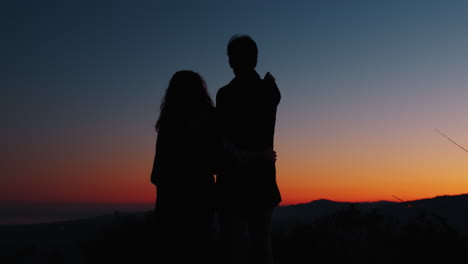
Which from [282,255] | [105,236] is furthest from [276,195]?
[105,236]

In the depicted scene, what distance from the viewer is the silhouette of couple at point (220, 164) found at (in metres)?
3.19

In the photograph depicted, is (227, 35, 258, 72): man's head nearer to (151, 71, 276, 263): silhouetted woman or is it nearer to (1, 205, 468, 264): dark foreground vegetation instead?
(151, 71, 276, 263): silhouetted woman

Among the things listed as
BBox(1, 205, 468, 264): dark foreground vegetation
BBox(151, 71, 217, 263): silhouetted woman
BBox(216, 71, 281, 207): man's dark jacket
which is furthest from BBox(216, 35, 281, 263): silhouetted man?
BBox(1, 205, 468, 264): dark foreground vegetation

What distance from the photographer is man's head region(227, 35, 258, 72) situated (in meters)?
3.33

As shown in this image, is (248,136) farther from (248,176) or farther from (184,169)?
(184,169)

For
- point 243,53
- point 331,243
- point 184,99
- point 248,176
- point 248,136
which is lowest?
point 331,243

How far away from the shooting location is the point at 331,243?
7.28 m

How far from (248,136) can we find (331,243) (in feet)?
15.0

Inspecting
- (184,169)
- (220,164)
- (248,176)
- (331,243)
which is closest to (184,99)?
(184,169)

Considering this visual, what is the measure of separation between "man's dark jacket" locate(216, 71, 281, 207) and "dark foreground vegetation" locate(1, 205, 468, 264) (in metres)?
3.83

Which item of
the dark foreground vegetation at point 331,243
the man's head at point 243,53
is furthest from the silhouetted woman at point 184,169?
the dark foreground vegetation at point 331,243

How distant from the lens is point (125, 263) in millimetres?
6969

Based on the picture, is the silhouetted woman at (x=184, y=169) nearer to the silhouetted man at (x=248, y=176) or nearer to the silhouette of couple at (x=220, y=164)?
the silhouette of couple at (x=220, y=164)

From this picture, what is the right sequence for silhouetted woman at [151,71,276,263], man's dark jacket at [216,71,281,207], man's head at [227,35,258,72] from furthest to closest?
silhouetted woman at [151,71,276,263] < man's head at [227,35,258,72] < man's dark jacket at [216,71,281,207]
